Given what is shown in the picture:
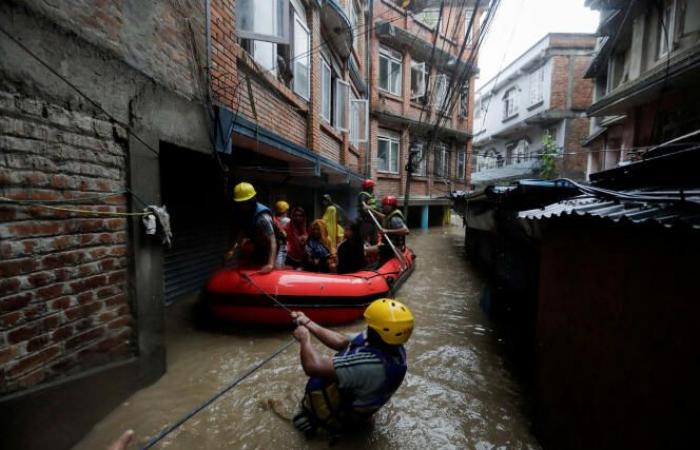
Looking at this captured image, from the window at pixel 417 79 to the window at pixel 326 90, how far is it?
25.2 ft

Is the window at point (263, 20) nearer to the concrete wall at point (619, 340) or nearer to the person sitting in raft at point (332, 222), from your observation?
the person sitting in raft at point (332, 222)

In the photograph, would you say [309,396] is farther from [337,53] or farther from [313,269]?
[337,53]

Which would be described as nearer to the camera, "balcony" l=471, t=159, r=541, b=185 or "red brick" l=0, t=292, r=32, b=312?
"red brick" l=0, t=292, r=32, b=312

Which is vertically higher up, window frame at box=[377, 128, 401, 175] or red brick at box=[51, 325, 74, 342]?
window frame at box=[377, 128, 401, 175]

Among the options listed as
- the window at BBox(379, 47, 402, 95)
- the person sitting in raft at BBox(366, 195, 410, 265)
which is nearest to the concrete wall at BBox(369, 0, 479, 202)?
the window at BBox(379, 47, 402, 95)

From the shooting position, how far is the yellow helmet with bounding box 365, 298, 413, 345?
1.99 m

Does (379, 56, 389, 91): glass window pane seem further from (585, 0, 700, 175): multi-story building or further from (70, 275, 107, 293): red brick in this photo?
(70, 275, 107, 293): red brick

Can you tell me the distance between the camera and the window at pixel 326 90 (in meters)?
7.97

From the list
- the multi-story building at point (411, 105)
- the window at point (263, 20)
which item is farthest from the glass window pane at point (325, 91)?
the multi-story building at point (411, 105)

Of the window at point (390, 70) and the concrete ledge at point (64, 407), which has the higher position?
the window at point (390, 70)

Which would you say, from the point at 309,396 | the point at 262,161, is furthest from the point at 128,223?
the point at 262,161

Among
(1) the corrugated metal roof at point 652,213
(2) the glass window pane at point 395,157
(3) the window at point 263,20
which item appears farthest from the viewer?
(2) the glass window pane at point 395,157

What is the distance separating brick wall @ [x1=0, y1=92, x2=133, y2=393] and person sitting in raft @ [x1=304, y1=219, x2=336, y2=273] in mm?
2756

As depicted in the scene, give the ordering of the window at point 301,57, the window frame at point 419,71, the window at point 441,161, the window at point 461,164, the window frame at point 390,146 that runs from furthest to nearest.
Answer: the window at point 461,164 < the window at point 441,161 < the window frame at point 419,71 < the window frame at point 390,146 < the window at point 301,57
